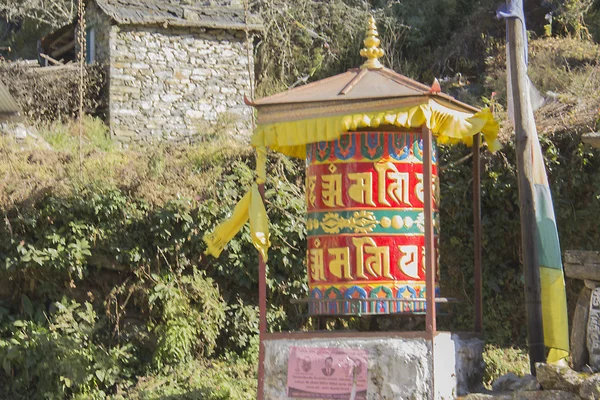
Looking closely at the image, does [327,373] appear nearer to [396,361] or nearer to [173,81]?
[396,361]

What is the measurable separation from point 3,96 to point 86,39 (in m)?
2.99

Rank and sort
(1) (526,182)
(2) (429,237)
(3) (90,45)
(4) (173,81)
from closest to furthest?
(2) (429,237)
(1) (526,182)
(4) (173,81)
(3) (90,45)

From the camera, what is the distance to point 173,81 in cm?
1758

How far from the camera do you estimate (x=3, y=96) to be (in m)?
16.2

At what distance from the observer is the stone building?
56.7 feet

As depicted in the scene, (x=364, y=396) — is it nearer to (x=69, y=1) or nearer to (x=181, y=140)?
(x=181, y=140)

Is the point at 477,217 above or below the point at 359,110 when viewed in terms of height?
below

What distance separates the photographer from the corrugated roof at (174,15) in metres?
17.4

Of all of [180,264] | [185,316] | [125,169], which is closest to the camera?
[185,316]

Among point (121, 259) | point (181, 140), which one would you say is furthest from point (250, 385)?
point (181, 140)

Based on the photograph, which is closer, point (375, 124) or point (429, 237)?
point (429, 237)

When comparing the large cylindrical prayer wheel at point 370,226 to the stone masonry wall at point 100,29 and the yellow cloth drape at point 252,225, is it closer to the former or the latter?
the yellow cloth drape at point 252,225

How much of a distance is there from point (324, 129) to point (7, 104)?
939 centimetres

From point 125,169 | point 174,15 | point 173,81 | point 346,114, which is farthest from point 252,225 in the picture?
point 174,15
